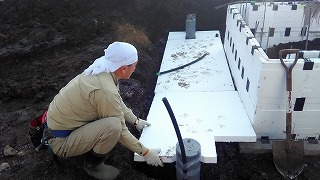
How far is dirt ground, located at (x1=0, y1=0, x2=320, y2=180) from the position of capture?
2.99 m

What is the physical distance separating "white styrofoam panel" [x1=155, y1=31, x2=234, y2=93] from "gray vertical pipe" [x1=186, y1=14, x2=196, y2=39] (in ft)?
0.37

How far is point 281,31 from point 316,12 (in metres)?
0.58

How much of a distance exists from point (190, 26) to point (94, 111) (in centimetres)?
413

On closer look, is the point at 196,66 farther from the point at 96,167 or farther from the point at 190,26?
the point at 96,167

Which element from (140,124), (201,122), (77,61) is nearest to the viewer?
(140,124)

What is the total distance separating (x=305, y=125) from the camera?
3273 mm

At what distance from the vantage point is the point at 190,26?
240 inches

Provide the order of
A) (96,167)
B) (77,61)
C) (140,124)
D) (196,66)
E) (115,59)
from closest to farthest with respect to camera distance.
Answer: (115,59), (96,167), (140,124), (77,61), (196,66)

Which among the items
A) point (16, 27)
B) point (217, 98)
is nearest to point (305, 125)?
point (217, 98)

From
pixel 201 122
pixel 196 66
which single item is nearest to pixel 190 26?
pixel 196 66

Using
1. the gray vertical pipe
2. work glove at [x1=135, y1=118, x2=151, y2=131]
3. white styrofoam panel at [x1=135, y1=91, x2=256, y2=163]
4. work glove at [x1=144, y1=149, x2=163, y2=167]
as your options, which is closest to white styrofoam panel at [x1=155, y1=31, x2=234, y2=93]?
the gray vertical pipe

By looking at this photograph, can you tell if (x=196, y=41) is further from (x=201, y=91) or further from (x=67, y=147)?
(x=67, y=147)

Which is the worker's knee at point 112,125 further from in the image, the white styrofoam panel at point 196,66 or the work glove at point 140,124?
the white styrofoam panel at point 196,66

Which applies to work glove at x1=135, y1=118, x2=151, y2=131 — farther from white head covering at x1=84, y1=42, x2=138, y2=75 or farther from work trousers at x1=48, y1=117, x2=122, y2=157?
white head covering at x1=84, y1=42, x2=138, y2=75
